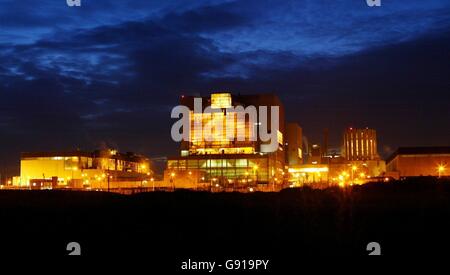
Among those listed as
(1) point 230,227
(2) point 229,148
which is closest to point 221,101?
(2) point 229,148

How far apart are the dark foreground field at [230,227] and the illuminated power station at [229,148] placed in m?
94.9

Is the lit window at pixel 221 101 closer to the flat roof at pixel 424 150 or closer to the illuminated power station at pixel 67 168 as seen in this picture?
the illuminated power station at pixel 67 168

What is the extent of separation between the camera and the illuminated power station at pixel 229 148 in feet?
517

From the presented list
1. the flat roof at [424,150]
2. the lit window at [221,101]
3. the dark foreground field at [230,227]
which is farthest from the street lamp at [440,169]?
the lit window at [221,101]

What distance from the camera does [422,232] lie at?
35.7 meters

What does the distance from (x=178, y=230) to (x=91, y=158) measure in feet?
350

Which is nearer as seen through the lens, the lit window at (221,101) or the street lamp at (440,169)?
the street lamp at (440,169)

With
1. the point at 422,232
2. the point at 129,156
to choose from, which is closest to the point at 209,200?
the point at 422,232

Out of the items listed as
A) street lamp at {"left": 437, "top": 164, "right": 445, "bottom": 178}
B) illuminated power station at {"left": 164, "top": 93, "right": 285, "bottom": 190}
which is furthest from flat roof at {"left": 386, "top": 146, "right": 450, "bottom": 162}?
illuminated power station at {"left": 164, "top": 93, "right": 285, "bottom": 190}

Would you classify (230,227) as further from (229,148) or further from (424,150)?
(229,148)

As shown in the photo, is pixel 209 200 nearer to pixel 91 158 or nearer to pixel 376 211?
pixel 376 211

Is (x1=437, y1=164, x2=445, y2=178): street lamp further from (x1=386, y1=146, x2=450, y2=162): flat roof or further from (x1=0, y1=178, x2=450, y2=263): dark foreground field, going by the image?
(x1=0, y1=178, x2=450, y2=263): dark foreground field

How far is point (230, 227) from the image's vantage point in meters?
39.0

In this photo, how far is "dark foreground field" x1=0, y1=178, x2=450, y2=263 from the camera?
31359 mm
